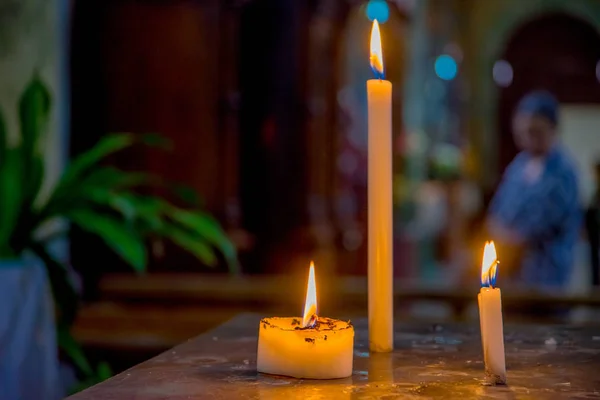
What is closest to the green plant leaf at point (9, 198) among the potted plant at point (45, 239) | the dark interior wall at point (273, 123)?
the potted plant at point (45, 239)

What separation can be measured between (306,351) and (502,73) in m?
9.01

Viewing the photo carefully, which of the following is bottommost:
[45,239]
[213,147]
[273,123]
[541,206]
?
[45,239]

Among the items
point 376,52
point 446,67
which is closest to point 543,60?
point 446,67

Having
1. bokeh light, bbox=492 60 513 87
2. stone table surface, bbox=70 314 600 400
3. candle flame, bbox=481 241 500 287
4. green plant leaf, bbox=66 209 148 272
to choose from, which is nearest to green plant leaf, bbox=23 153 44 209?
green plant leaf, bbox=66 209 148 272

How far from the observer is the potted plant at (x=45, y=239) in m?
1.44

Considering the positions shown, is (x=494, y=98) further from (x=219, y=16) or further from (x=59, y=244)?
(x=59, y=244)

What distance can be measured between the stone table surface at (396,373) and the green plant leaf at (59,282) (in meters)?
0.76

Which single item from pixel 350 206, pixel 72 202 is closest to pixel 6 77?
pixel 72 202

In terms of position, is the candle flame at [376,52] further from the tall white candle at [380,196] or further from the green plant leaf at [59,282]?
the green plant leaf at [59,282]

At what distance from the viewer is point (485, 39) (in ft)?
30.3

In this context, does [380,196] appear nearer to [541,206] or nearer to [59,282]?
[59,282]

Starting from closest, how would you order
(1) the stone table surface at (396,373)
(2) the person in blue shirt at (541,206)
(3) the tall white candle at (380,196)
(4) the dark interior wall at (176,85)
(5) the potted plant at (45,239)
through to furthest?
1. (1) the stone table surface at (396,373)
2. (3) the tall white candle at (380,196)
3. (5) the potted plant at (45,239)
4. (2) the person in blue shirt at (541,206)
5. (4) the dark interior wall at (176,85)

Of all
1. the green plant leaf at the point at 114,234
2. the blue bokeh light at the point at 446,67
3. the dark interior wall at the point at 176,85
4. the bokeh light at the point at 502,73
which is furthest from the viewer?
the bokeh light at the point at 502,73

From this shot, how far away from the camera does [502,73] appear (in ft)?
30.7
